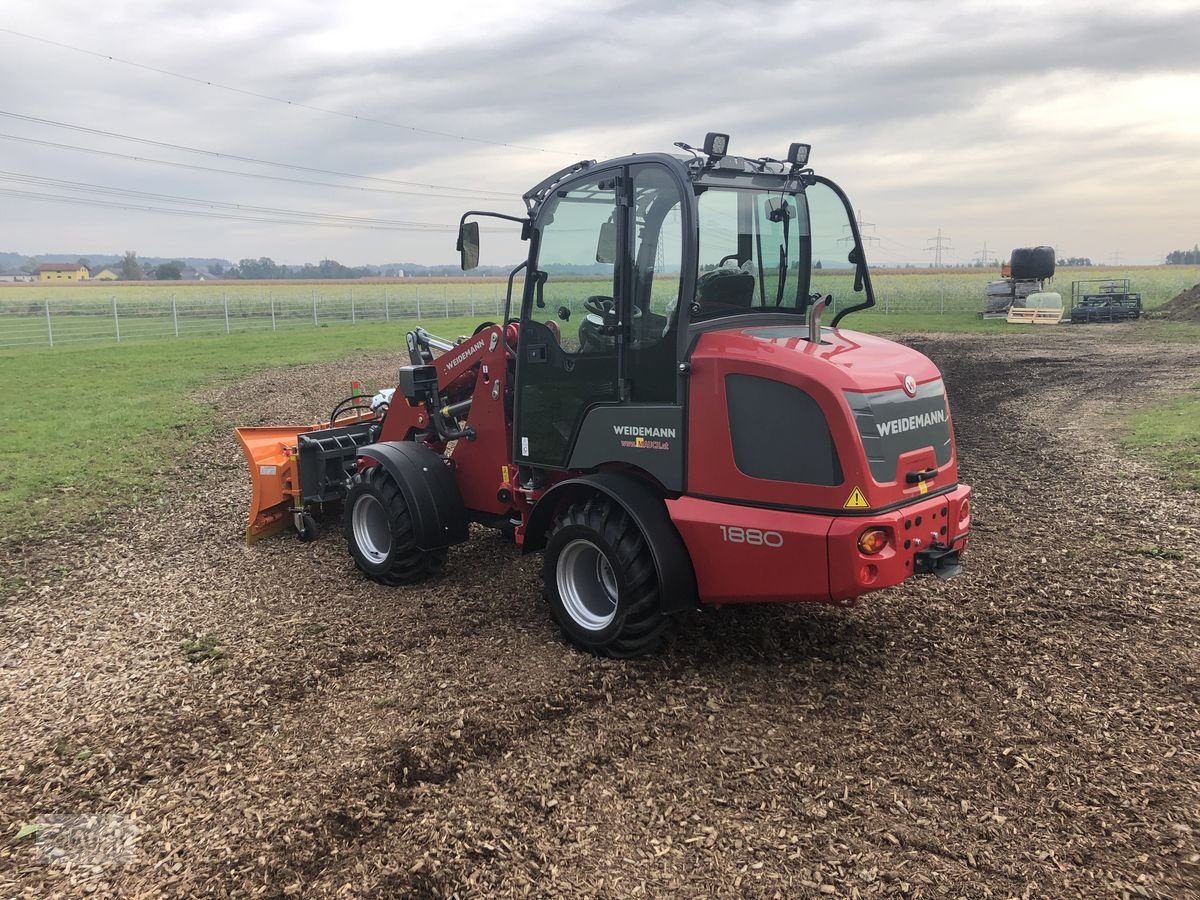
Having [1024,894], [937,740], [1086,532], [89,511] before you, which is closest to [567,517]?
[937,740]

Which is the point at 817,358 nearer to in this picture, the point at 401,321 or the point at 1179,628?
the point at 1179,628

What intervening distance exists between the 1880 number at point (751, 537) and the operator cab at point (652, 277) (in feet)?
1.40

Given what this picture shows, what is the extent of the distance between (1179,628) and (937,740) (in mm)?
2239

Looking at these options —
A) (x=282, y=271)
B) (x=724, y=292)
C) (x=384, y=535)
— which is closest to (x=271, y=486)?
(x=384, y=535)

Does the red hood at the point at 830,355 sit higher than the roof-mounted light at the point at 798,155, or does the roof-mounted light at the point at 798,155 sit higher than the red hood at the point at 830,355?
the roof-mounted light at the point at 798,155

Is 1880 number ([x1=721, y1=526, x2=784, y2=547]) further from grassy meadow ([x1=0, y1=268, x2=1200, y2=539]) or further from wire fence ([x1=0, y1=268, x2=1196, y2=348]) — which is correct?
wire fence ([x1=0, y1=268, x2=1196, y2=348])

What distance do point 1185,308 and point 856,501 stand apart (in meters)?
34.6

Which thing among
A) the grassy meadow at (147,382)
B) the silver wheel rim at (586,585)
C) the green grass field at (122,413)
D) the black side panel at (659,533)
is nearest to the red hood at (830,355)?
the black side panel at (659,533)

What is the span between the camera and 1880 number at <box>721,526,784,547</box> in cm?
428

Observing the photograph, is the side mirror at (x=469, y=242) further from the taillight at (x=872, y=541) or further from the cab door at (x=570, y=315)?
the taillight at (x=872, y=541)

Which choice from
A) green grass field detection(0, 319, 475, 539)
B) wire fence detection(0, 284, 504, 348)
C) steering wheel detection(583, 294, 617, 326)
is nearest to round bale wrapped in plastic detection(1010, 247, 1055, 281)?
wire fence detection(0, 284, 504, 348)

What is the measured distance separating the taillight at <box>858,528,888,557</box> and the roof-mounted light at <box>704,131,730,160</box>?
6.88 feet

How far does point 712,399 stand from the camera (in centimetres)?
451

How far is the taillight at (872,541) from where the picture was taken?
4.13 meters
